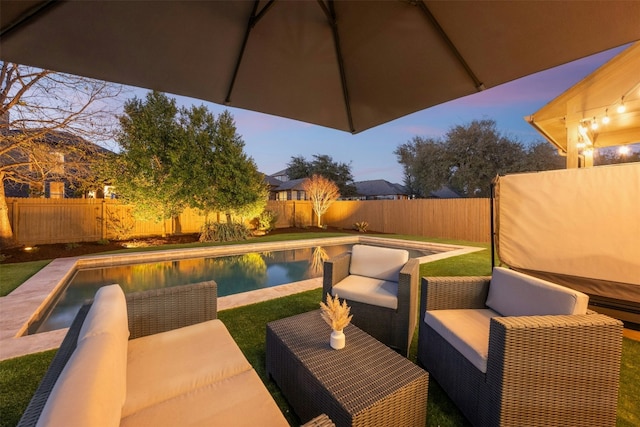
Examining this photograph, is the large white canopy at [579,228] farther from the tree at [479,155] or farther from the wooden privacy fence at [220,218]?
the tree at [479,155]

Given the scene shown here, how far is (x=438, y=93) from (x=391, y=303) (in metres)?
1.84

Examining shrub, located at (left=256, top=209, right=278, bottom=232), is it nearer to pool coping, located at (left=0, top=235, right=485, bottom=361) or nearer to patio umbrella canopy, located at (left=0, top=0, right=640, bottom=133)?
pool coping, located at (left=0, top=235, right=485, bottom=361)

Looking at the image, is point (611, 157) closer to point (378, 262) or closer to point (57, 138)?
point (378, 262)

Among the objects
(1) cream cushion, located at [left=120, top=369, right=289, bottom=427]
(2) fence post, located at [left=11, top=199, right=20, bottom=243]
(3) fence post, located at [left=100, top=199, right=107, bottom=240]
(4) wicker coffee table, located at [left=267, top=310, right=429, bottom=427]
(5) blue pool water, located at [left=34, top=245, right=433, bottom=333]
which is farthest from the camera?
(3) fence post, located at [left=100, top=199, right=107, bottom=240]

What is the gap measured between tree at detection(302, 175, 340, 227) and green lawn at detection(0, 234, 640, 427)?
37.0ft

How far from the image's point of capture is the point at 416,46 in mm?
1735

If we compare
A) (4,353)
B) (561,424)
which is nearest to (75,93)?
(4,353)

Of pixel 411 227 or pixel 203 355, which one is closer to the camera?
pixel 203 355

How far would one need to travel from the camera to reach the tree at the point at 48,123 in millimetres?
5891

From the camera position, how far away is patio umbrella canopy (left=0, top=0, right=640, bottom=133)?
141 cm

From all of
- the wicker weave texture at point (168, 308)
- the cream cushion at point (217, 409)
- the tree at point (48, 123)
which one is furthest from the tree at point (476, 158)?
the cream cushion at point (217, 409)

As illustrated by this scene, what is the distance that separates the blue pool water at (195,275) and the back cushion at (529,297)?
3971mm

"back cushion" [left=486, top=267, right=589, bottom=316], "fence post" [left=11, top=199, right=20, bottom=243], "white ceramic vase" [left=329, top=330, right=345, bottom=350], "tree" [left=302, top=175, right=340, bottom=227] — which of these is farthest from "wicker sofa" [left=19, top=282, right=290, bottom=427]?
"tree" [left=302, top=175, right=340, bottom=227]

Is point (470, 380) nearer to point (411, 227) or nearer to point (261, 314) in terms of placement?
point (261, 314)
